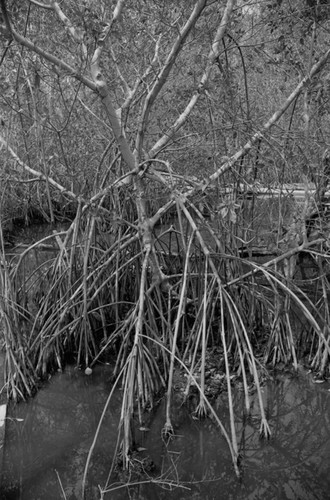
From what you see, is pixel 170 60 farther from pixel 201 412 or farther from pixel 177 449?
pixel 177 449

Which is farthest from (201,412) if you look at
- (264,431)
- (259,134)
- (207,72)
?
(207,72)

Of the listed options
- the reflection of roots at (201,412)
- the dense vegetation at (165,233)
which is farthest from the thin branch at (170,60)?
the reflection of roots at (201,412)

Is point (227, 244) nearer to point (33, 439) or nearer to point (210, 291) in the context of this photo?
point (210, 291)

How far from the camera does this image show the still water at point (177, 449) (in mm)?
3467

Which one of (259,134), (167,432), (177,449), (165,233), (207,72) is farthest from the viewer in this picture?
(165,233)

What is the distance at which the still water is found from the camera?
3.47 m

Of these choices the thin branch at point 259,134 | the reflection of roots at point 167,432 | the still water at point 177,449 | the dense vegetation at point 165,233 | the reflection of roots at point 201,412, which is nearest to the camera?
the still water at point 177,449

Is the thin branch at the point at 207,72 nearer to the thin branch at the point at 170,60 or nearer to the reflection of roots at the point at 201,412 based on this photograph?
the thin branch at the point at 170,60

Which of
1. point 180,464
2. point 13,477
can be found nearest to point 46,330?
point 13,477

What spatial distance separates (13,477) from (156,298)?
192 cm

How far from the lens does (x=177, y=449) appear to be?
12.7 ft

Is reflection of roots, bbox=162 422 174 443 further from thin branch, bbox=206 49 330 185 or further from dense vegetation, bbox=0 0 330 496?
thin branch, bbox=206 49 330 185

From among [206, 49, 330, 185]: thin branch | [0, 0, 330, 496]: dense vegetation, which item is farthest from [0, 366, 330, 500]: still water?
[206, 49, 330, 185]: thin branch

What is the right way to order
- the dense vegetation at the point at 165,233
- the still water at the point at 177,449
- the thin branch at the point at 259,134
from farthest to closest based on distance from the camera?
1. the thin branch at the point at 259,134
2. the dense vegetation at the point at 165,233
3. the still water at the point at 177,449
